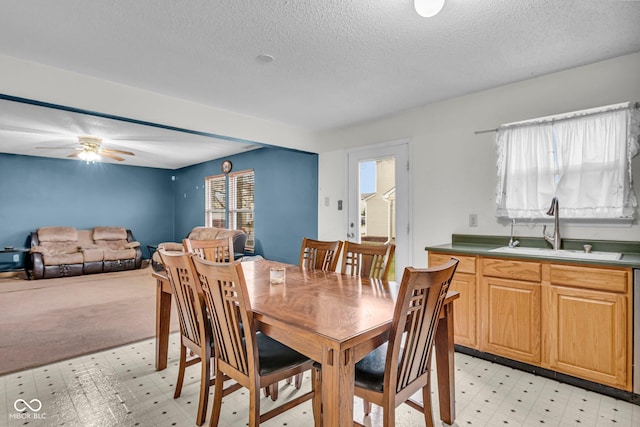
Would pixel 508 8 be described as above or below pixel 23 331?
above

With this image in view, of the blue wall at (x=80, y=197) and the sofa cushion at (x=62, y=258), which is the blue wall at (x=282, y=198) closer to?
the blue wall at (x=80, y=197)

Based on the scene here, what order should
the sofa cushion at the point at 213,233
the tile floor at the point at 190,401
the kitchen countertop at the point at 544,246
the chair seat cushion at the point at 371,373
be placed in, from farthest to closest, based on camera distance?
the sofa cushion at the point at 213,233, the kitchen countertop at the point at 544,246, the tile floor at the point at 190,401, the chair seat cushion at the point at 371,373

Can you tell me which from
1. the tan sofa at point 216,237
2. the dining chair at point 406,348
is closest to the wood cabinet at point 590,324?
the dining chair at point 406,348

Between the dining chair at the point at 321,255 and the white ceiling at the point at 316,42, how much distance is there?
4.68ft

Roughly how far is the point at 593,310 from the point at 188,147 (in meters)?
5.70

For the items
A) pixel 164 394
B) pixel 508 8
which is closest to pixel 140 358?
pixel 164 394

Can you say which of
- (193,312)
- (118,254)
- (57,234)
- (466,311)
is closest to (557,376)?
(466,311)

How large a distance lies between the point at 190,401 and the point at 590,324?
262cm

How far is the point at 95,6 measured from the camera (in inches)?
74.1

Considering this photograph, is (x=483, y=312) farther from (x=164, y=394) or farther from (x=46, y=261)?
(x=46, y=261)

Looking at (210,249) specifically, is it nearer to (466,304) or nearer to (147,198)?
(466,304)

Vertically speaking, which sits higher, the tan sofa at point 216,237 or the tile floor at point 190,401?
the tan sofa at point 216,237

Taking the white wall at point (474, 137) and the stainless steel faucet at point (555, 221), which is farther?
the stainless steel faucet at point (555, 221)

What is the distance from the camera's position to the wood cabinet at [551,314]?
2.08 m
